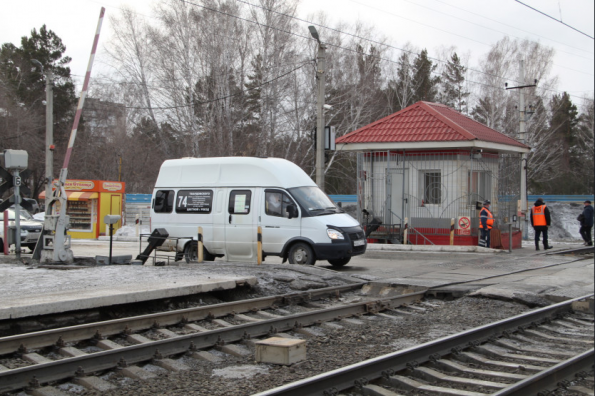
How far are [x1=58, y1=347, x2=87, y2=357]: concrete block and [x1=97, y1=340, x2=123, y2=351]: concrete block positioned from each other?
11.4 inches

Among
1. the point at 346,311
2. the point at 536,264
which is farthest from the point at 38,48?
the point at 346,311

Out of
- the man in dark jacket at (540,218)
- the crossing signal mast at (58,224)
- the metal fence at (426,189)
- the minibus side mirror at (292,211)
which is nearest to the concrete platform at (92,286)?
the crossing signal mast at (58,224)

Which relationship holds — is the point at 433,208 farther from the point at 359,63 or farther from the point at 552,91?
the point at 552,91

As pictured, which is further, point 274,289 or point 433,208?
point 433,208

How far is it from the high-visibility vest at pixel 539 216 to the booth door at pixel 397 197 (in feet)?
14.0

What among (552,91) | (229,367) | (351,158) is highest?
(552,91)

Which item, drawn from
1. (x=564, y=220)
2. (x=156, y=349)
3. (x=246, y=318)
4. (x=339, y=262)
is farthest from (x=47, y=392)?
(x=564, y=220)

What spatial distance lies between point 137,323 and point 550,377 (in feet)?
15.7

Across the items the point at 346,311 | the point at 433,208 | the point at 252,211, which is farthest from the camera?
the point at 433,208

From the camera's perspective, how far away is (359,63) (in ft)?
152

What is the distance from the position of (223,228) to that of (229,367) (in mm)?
9061

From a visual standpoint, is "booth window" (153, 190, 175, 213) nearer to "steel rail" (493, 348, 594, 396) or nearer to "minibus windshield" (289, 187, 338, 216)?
"minibus windshield" (289, 187, 338, 216)

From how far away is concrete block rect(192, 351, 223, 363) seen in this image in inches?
265

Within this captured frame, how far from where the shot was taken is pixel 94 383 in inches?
228
